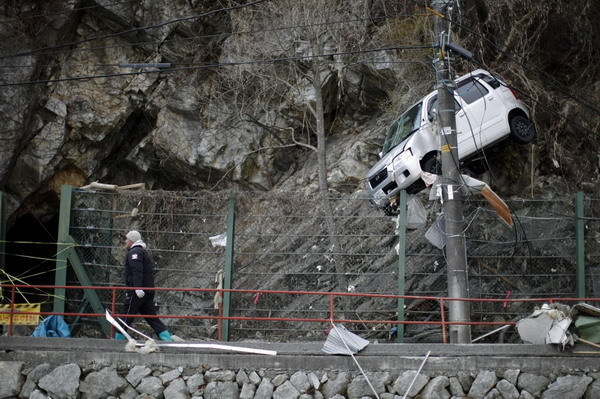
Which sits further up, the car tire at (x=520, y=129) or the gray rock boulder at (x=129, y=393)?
the car tire at (x=520, y=129)

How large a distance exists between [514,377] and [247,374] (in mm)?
3361

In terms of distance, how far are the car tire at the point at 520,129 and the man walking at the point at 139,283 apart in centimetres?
838

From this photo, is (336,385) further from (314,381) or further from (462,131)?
(462,131)

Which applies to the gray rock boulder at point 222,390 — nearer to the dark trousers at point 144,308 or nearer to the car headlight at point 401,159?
the dark trousers at point 144,308

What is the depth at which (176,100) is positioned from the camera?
2169cm

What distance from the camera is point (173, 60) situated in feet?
72.3

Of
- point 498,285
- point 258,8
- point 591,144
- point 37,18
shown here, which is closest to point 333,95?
point 258,8

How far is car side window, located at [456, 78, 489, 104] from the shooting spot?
15500 mm

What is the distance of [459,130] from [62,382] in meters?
9.14

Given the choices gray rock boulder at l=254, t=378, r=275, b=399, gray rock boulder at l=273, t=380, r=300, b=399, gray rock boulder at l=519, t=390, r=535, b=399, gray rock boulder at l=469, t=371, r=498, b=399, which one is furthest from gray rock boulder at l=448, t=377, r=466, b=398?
gray rock boulder at l=254, t=378, r=275, b=399

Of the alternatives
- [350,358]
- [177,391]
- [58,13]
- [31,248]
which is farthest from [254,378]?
[31,248]

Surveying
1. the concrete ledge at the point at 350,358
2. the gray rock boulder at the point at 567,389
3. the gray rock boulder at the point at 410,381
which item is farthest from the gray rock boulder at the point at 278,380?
the gray rock boulder at the point at 567,389

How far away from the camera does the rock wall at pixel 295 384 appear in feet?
30.5

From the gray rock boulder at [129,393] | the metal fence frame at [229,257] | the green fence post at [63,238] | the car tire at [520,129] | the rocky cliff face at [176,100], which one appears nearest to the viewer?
the gray rock boulder at [129,393]
